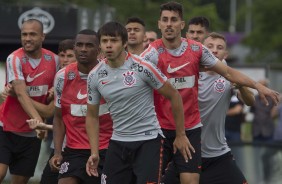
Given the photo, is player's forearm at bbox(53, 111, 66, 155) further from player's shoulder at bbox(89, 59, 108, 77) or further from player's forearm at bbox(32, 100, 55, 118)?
player's shoulder at bbox(89, 59, 108, 77)

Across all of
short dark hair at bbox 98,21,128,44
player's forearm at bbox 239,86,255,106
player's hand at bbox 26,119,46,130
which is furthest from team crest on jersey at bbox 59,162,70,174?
player's forearm at bbox 239,86,255,106

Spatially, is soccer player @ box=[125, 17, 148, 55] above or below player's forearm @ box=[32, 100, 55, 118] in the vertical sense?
above

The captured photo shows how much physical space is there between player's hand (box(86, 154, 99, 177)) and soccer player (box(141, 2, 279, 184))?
856 millimetres

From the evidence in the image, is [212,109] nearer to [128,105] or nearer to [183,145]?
[183,145]

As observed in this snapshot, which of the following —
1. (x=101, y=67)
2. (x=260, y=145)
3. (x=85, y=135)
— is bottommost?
(x=260, y=145)

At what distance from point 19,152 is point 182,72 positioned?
265 cm

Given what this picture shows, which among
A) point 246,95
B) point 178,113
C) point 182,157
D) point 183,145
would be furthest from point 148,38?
point 178,113

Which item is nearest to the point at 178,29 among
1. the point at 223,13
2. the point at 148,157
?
the point at 148,157

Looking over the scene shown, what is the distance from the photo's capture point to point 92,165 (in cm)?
1008

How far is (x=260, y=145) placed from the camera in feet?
54.1

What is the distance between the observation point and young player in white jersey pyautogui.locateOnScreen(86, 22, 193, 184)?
32.0 feet

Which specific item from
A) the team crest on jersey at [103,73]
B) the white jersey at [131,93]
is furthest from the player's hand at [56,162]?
the team crest on jersey at [103,73]

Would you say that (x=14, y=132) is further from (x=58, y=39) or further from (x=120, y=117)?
(x=58, y=39)

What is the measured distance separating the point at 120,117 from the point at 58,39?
8.16m
